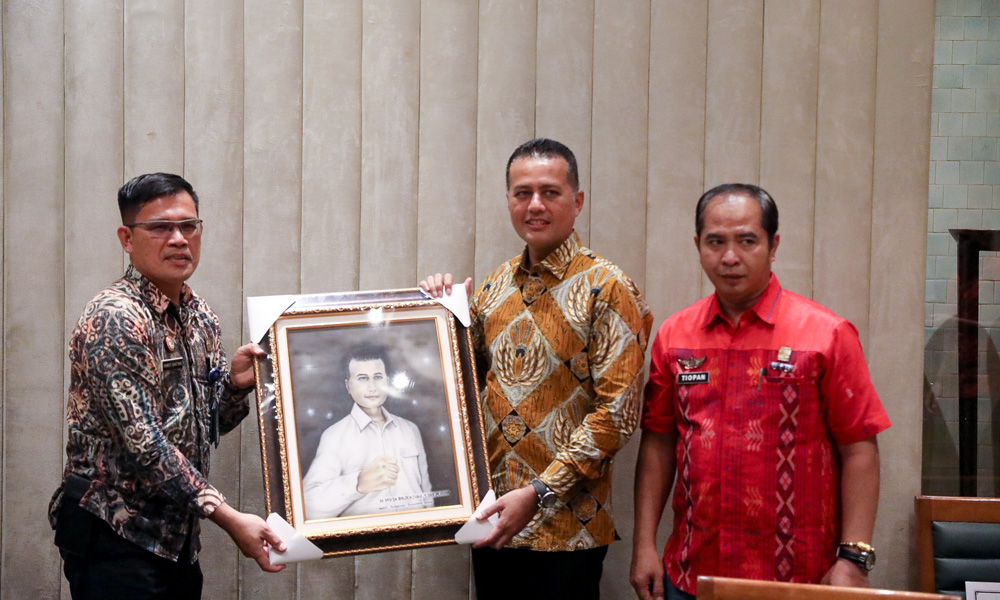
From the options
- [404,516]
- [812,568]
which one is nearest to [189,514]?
[404,516]

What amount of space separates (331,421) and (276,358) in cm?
21

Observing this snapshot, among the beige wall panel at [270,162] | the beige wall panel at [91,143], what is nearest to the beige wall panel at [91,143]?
the beige wall panel at [91,143]

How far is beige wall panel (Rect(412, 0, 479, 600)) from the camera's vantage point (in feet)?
7.95

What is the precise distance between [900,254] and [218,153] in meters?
2.19

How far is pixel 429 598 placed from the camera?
96.7 inches

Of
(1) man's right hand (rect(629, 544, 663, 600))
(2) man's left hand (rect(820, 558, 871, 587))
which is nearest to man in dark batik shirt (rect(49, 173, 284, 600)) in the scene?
(1) man's right hand (rect(629, 544, 663, 600))

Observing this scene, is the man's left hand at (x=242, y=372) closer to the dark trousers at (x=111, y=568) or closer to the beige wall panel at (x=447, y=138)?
the dark trousers at (x=111, y=568)

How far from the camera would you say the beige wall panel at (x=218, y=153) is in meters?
2.42

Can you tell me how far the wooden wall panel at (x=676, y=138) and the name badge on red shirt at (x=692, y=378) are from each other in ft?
1.89

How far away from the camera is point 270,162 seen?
2.43 metres

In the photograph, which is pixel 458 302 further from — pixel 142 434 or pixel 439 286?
pixel 142 434

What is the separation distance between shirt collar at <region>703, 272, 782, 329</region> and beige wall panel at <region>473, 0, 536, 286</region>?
73 centimetres

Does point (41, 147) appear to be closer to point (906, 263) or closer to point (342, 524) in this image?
point (342, 524)

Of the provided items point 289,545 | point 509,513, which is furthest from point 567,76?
point 289,545
